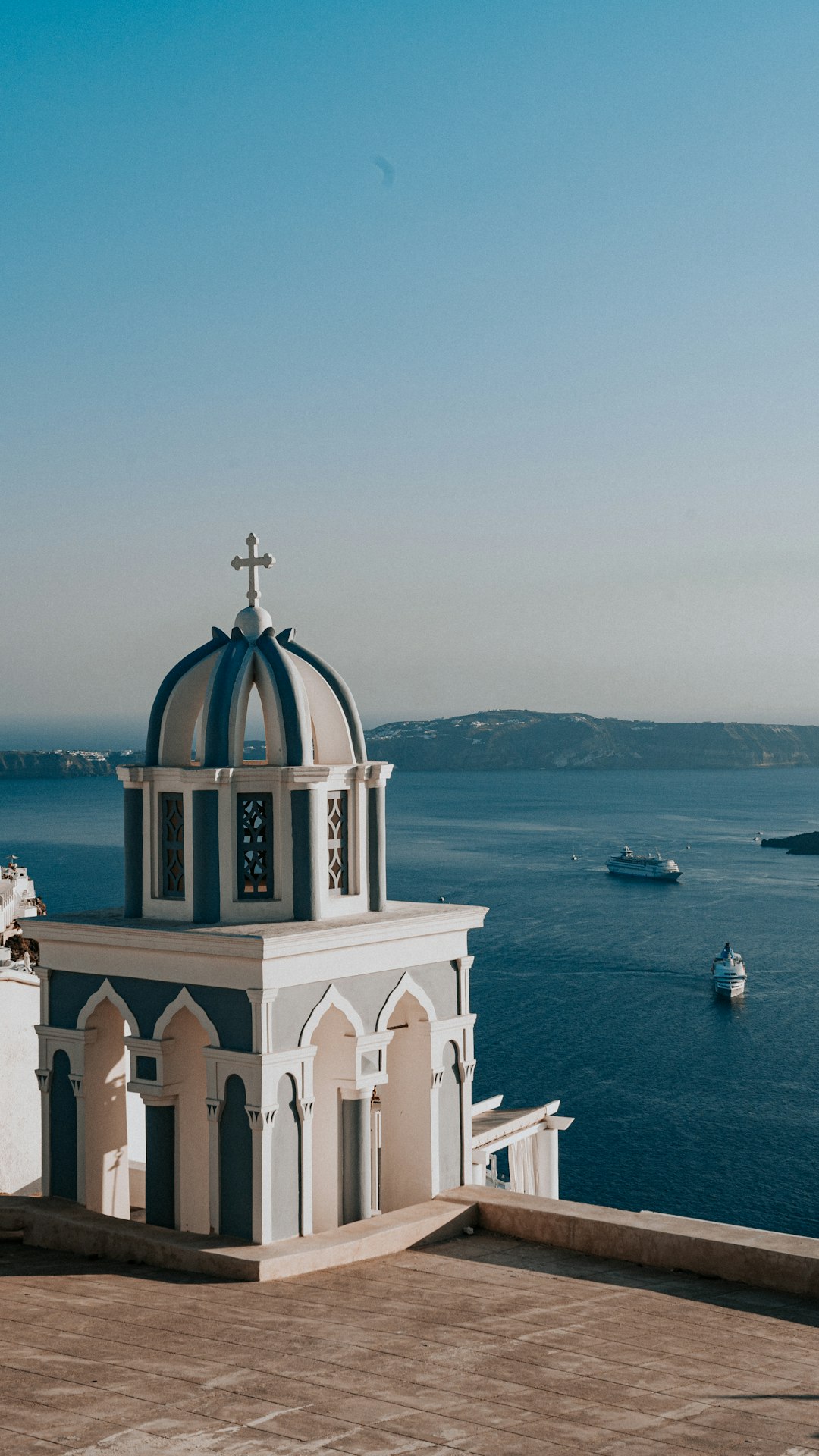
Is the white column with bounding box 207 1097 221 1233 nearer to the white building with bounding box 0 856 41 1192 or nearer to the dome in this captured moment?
the dome

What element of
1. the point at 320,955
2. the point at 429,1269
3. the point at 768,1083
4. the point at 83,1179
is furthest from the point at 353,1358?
the point at 768,1083

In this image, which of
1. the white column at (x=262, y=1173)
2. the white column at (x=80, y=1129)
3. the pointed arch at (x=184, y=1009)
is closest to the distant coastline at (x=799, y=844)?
the white column at (x=80, y=1129)

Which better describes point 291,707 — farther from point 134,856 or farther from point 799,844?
point 799,844

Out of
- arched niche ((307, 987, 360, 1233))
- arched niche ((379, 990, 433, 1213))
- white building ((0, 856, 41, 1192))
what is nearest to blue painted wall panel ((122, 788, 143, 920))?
arched niche ((307, 987, 360, 1233))

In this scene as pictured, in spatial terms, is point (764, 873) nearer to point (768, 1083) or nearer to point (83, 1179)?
point (768, 1083)

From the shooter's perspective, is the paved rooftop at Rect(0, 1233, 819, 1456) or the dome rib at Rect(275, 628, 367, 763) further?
the dome rib at Rect(275, 628, 367, 763)

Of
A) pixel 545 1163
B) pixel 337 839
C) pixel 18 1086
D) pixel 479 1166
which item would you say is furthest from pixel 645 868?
pixel 337 839

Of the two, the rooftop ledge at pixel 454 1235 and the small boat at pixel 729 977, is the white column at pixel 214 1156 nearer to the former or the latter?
the rooftop ledge at pixel 454 1235
